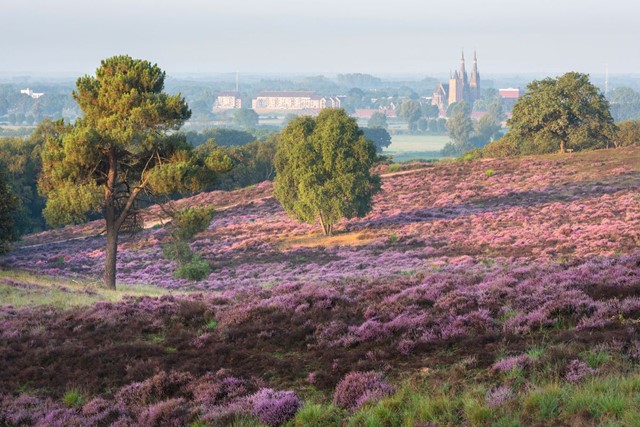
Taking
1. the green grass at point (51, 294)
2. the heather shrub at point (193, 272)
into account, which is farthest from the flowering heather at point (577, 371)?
the heather shrub at point (193, 272)

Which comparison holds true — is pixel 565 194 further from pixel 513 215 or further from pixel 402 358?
pixel 402 358

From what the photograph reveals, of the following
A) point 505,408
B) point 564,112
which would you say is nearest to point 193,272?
point 505,408

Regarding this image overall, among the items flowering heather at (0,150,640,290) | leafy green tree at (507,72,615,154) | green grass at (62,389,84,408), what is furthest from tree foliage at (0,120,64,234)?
green grass at (62,389,84,408)

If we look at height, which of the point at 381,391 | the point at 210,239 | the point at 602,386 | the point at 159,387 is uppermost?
the point at 602,386

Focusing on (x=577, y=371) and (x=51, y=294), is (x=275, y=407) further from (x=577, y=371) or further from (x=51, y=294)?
(x=51, y=294)

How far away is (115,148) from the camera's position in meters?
31.7

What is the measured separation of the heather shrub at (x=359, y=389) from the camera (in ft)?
35.2

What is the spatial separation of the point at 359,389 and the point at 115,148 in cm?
2383

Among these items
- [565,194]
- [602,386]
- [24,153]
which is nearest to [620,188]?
[565,194]

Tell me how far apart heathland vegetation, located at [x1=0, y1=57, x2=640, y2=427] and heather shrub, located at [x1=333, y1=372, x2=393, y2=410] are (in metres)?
0.05

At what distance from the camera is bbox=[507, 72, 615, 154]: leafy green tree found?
74250mm

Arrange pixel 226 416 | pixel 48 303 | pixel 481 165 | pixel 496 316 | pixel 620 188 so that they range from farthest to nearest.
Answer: pixel 481 165 → pixel 620 188 → pixel 48 303 → pixel 496 316 → pixel 226 416

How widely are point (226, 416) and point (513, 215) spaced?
1710 inches

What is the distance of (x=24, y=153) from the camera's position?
3573 inches
